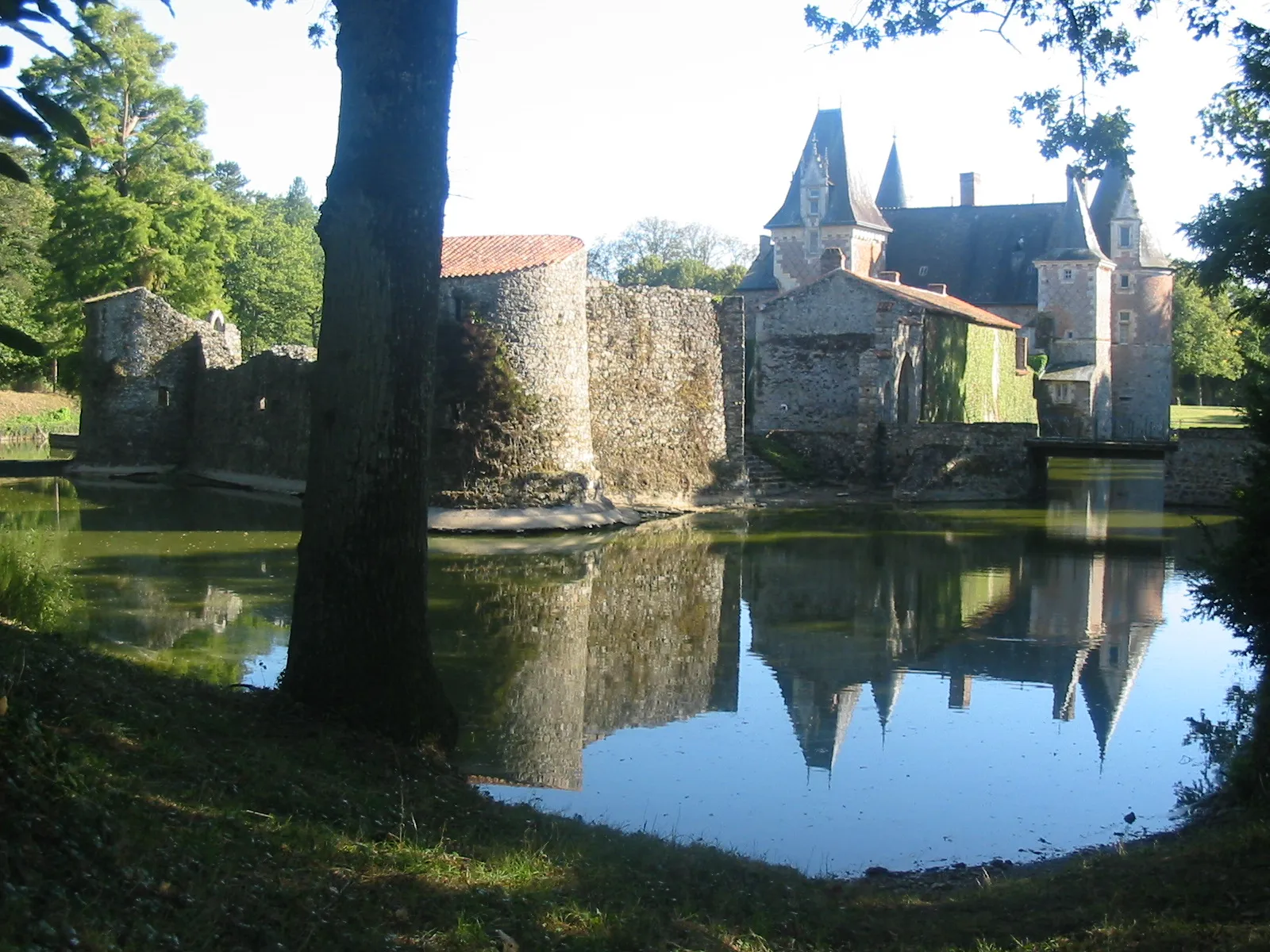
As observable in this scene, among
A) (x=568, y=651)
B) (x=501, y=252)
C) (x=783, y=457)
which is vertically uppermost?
(x=501, y=252)

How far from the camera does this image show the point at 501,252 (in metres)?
24.1

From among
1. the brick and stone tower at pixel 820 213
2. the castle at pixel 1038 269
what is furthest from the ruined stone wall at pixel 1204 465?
the brick and stone tower at pixel 820 213

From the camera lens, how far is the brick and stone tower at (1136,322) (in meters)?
→ 57.3

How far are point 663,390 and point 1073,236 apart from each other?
33.7 metres

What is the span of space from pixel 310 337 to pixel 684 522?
92.9ft

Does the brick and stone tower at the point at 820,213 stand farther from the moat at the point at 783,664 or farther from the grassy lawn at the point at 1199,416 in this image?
the moat at the point at 783,664

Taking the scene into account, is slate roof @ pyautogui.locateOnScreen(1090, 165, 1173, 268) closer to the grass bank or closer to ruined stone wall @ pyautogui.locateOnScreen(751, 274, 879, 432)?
ruined stone wall @ pyautogui.locateOnScreen(751, 274, 879, 432)

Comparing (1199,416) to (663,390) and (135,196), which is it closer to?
(663,390)

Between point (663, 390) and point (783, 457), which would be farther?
point (783, 457)

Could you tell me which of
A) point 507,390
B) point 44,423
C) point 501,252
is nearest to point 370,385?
point 507,390

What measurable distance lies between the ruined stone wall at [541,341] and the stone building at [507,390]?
28 mm

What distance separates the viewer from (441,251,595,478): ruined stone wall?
22.7 m

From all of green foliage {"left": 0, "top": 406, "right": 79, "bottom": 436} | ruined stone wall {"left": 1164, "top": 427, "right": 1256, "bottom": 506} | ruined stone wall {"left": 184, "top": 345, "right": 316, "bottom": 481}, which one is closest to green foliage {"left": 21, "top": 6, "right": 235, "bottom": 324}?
ruined stone wall {"left": 184, "top": 345, "right": 316, "bottom": 481}

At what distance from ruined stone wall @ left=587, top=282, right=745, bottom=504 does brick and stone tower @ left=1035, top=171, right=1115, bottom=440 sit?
27.5 m
